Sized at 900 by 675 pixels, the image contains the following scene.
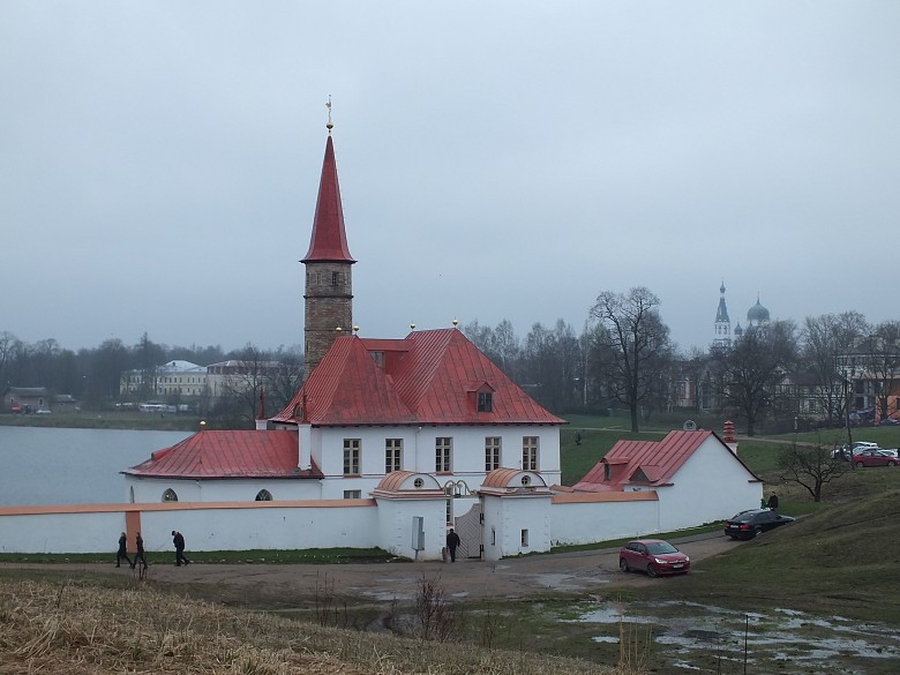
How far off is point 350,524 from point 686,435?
38.8 feet

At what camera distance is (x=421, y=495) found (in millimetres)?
34750

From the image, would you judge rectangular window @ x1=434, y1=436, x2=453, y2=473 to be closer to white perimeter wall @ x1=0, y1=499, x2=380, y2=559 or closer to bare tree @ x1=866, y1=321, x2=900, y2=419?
white perimeter wall @ x1=0, y1=499, x2=380, y2=559

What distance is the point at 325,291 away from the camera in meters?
49.3

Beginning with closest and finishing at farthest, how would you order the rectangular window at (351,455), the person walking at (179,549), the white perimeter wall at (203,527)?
the person walking at (179,549) < the white perimeter wall at (203,527) < the rectangular window at (351,455)

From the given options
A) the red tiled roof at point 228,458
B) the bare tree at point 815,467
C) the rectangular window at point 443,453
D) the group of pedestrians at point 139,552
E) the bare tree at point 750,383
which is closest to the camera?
the group of pedestrians at point 139,552

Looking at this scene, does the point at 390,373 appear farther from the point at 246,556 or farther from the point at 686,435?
the point at 246,556

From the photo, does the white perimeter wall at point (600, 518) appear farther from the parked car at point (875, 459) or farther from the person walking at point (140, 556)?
the parked car at point (875, 459)

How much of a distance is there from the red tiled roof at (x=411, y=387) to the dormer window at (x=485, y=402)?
6.1 inches

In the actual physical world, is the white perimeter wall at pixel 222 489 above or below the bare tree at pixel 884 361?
below

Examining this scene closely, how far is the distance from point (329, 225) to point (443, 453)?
12.2 m

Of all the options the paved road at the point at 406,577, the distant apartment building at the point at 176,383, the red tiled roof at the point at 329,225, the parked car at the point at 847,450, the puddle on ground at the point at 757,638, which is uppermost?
the red tiled roof at the point at 329,225

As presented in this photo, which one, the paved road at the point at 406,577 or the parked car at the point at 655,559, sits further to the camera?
the parked car at the point at 655,559

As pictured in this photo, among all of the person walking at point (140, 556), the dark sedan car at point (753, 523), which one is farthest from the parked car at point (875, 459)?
the person walking at point (140, 556)

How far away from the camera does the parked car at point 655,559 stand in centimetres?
2925
